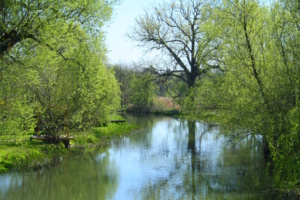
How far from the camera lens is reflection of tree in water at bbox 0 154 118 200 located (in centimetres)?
1277

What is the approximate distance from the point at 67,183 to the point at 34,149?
3.74 m

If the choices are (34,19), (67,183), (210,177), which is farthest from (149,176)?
(34,19)

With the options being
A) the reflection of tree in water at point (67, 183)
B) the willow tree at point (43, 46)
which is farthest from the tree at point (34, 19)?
the reflection of tree in water at point (67, 183)

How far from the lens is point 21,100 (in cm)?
1428

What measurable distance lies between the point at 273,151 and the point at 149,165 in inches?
307

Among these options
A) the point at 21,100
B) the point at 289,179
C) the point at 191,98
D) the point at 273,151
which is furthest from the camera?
the point at 191,98

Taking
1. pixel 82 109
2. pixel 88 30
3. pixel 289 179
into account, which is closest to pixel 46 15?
pixel 88 30

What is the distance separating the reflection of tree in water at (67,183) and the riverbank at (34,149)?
2.77ft

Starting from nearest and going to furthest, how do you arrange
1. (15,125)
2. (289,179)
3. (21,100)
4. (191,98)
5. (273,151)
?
(289,179) → (273,151) → (15,125) → (21,100) → (191,98)

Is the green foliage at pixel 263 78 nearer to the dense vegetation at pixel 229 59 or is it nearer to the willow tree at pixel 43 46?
the dense vegetation at pixel 229 59

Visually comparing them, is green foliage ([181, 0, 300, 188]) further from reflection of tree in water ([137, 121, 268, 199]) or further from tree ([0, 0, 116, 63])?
tree ([0, 0, 116, 63])

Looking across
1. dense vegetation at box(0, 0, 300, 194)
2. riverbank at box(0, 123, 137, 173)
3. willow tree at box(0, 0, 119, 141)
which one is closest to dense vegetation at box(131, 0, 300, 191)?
dense vegetation at box(0, 0, 300, 194)

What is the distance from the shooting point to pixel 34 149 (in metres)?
17.3

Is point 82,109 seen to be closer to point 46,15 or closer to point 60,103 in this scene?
point 60,103
